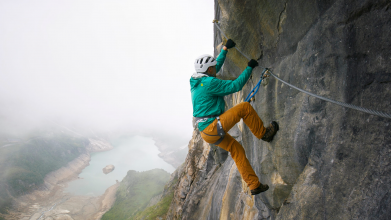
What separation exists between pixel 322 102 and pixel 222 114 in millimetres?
1911

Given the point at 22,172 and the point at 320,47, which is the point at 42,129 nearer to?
the point at 22,172

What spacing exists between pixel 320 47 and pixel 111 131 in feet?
532

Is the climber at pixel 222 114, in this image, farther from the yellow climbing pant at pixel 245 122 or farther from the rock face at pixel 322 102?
the rock face at pixel 322 102

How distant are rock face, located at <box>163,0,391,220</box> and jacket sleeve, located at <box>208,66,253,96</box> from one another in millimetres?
736

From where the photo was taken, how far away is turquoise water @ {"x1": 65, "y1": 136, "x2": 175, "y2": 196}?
68000 millimetres

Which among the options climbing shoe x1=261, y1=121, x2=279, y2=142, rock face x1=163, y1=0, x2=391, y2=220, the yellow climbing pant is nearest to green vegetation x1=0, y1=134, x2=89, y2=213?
the yellow climbing pant

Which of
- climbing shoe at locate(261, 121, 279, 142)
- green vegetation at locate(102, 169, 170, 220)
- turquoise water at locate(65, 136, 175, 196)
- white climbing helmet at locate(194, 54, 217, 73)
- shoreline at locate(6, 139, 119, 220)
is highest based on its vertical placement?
white climbing helmet at locate(194, 54, 217, 73)

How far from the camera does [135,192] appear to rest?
4997 cm

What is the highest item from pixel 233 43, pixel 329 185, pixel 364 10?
pixel 364 10

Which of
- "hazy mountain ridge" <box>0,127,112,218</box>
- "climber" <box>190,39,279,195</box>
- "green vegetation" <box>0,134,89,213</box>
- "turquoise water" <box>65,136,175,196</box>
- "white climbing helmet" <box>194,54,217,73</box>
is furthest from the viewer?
"turquoise water" <box>65,136,175,196</box>

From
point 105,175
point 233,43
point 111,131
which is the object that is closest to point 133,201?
point 105,175

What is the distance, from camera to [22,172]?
61.6m

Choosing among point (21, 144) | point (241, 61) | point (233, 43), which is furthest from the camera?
point (21, 144)

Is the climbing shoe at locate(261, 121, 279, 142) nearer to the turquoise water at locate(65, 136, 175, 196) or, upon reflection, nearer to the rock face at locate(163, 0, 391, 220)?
the rock face at locate(163, 0, 391, 220)
